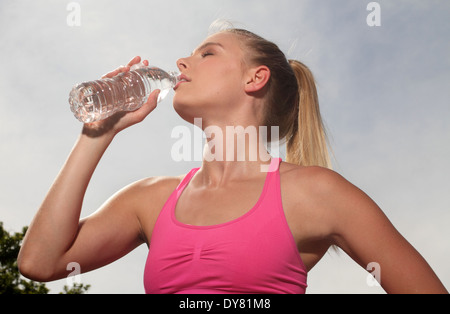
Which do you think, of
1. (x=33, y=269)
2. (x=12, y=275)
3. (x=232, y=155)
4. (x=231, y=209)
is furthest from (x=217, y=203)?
(x=12, y=275)

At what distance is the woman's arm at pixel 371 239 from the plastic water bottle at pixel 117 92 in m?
1.00

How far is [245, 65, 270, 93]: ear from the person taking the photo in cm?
242

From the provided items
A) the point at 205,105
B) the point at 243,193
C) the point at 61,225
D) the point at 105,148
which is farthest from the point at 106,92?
the point at 243,193

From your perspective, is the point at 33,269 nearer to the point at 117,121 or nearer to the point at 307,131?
the point at 117,121

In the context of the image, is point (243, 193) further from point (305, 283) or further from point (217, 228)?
point (305, 283)

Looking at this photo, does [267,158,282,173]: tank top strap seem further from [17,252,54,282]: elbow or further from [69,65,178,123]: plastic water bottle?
[17,252,54,282]: elbow

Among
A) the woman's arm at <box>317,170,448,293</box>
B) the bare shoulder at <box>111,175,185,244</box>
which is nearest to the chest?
the bare shoulder at <box>111,175,185,244</box>

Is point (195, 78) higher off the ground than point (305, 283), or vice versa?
point (195, 78)

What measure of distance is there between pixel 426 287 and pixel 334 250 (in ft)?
1.68

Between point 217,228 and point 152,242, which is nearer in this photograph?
point 217,228

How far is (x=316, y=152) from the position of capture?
2.57 meters

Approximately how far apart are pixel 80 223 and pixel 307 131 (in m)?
1.24
